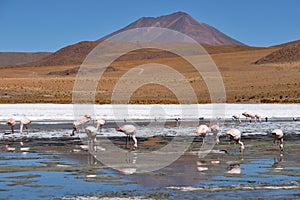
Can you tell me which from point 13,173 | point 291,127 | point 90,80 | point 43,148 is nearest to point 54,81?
point 90,80

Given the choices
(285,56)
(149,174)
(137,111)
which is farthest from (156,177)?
(285,56)

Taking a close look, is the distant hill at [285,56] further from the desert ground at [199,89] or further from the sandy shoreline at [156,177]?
the sandy shoreline at [156,177]

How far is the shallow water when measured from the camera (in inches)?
478

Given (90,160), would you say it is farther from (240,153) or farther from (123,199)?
(123,199)

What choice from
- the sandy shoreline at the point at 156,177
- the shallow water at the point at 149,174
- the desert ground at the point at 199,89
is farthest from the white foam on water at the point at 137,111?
the sandy shoreline at the point at 156,177

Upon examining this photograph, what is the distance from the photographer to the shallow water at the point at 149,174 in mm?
12148

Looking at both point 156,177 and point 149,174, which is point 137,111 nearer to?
point 149,174

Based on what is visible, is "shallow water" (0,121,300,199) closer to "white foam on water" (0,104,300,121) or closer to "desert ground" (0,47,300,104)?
"white foam on water" (0,104,300,121)

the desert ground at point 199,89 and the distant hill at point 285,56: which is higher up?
the distant hill at point 285,56

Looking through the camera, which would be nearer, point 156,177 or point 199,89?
point 156,177

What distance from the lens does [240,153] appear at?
1883 centimetres

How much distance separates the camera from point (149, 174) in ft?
47.8

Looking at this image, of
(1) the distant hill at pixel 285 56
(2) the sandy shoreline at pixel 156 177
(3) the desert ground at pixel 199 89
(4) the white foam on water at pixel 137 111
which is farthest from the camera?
(1) the distant hill at pixel 285 56

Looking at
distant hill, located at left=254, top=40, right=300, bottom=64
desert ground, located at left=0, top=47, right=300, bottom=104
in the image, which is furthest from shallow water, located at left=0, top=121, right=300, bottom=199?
distant hill, located at left=254, top=40, right=300, bottom=64
